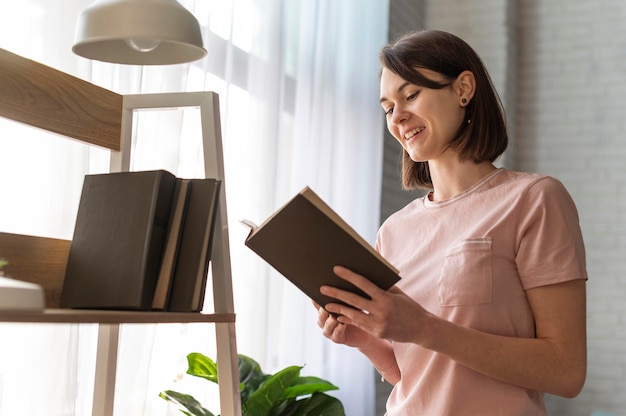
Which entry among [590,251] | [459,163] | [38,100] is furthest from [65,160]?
[590,251]

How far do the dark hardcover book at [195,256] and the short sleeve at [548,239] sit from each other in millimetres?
589

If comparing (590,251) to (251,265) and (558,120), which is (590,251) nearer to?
(558,120)

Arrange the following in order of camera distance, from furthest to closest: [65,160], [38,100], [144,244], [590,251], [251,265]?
[590,251], [251,265], [65,160], [38,100], [144,244]

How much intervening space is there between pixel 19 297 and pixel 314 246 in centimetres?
48

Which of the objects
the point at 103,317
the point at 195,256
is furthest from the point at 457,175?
the point at 103,317

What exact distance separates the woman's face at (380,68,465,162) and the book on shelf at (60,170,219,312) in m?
0.44

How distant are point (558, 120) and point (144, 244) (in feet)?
17.1

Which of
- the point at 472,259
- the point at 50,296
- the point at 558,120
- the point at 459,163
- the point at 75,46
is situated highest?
the point at 558,120

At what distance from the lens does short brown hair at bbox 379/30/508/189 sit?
1.72 m

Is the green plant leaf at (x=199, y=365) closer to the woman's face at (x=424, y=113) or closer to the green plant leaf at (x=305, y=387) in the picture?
the green plant leaf at (x=305, y=387)

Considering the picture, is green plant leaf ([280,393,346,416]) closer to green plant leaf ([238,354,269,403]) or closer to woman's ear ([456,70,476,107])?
green plant leaf ([238,354,269,403])

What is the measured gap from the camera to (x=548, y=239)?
155 cm

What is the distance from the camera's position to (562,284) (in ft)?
5.04

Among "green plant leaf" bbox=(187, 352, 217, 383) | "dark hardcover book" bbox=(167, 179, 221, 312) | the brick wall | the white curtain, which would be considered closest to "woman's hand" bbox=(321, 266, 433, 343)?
"dark hardcover book" bbox=(167, 179, 221, 312)
